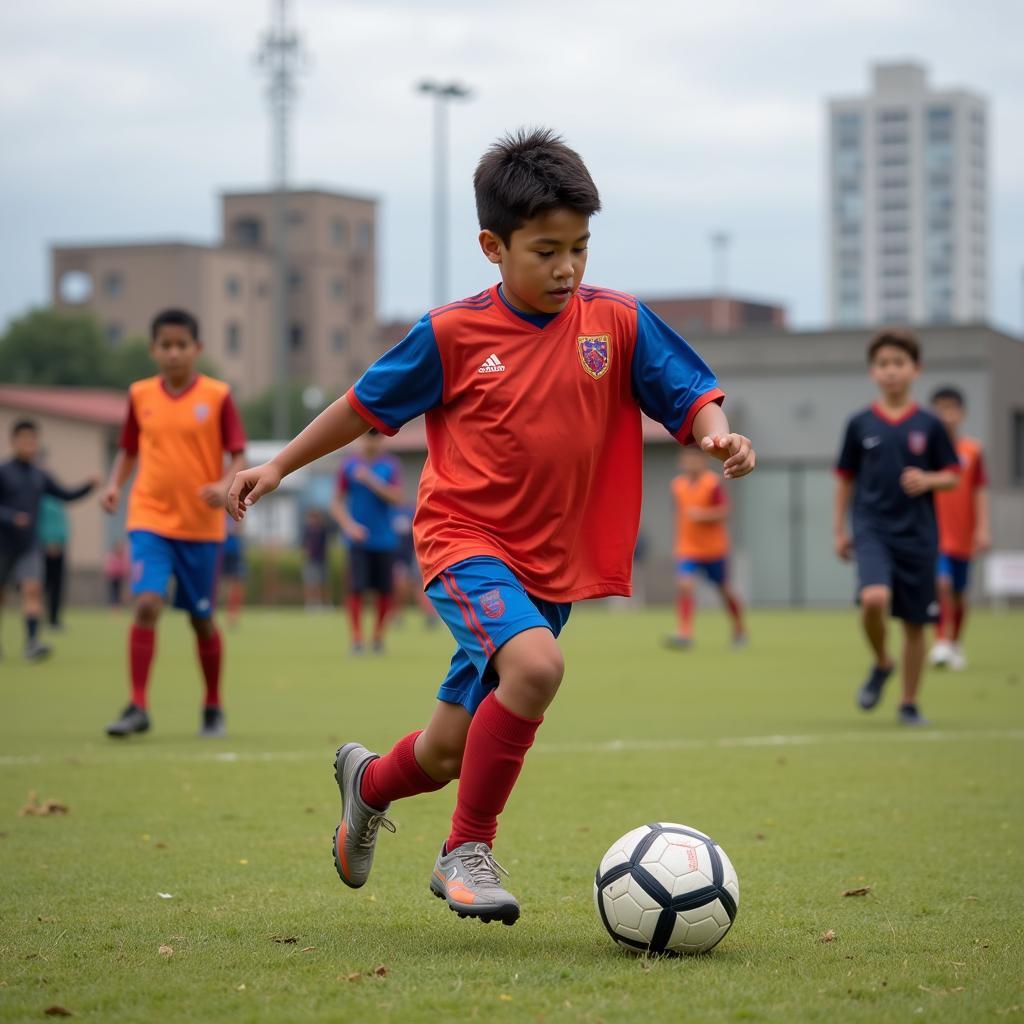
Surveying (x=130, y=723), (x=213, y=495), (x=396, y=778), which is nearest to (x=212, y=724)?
(x=130, y=723)

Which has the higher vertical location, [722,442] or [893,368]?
[893,368]

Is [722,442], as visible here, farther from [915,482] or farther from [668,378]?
[915,482]

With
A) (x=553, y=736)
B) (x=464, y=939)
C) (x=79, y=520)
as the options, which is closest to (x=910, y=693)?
(x=553, y=736)

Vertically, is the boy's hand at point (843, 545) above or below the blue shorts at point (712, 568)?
above

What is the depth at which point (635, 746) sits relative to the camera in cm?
927

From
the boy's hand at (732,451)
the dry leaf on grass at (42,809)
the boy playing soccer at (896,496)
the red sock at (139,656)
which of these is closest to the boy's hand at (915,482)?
the boy playing soccer at (896,496)

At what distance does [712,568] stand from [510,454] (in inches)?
573

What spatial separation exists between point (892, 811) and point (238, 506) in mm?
3448

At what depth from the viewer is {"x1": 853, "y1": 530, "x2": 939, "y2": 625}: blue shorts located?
9594 mm

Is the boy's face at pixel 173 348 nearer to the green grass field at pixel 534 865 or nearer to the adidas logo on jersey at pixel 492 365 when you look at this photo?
the green grass field at pixel 534 865

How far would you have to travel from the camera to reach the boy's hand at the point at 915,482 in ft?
31.1

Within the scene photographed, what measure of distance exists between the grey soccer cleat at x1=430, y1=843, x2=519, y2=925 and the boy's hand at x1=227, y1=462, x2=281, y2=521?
113cm

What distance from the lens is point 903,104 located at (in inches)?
6939

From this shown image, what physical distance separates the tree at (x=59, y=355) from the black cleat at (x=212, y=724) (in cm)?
6716
